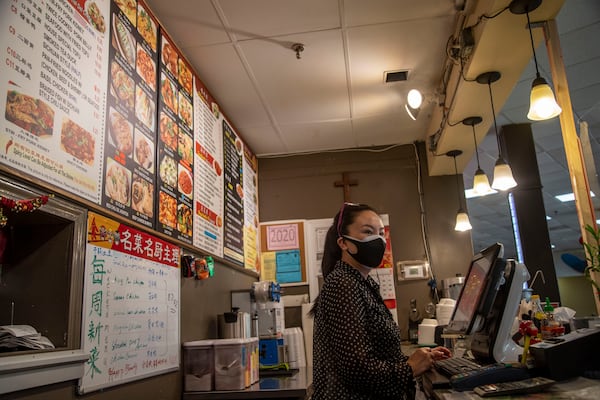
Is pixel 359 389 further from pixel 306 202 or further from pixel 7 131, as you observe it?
pixel 306 202

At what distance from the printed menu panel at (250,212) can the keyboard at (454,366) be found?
3.08 m

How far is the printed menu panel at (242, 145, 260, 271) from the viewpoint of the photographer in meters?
4.81

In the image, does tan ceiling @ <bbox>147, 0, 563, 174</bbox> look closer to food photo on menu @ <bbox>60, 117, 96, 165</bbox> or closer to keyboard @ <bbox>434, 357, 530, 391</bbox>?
food photo on menu @ <bbox>60, 117, 96, 165</bbox>

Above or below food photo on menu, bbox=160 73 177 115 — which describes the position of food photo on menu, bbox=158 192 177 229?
below

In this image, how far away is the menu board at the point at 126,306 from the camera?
81.4 inches

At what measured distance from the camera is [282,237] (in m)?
5.36

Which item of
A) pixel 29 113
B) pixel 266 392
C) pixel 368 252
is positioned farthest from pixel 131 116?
pixel 266 392

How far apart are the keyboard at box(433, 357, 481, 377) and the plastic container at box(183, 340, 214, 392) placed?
1.64 metres

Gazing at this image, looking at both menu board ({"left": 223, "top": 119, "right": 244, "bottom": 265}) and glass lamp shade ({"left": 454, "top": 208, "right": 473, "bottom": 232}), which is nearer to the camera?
menu board ({"left": 223, "top": 119, "right": 244, "bottom": 265})

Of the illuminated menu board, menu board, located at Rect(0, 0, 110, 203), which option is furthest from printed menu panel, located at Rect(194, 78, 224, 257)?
menu board, located at Rect(0, 0, 110, 203)

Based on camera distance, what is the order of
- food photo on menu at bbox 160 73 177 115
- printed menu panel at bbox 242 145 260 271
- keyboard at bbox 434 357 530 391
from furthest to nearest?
printed menu panel at bbox 242 145 260 271 → food photo on menu at bbox 160 73 177 115 → keyboard at bbox 434 357 530 391

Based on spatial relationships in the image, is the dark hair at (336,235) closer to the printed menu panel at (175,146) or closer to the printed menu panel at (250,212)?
the printed menu panel at (175,146)

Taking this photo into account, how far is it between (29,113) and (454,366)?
66.9 inches

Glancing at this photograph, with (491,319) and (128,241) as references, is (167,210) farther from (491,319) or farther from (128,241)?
(491,319)
